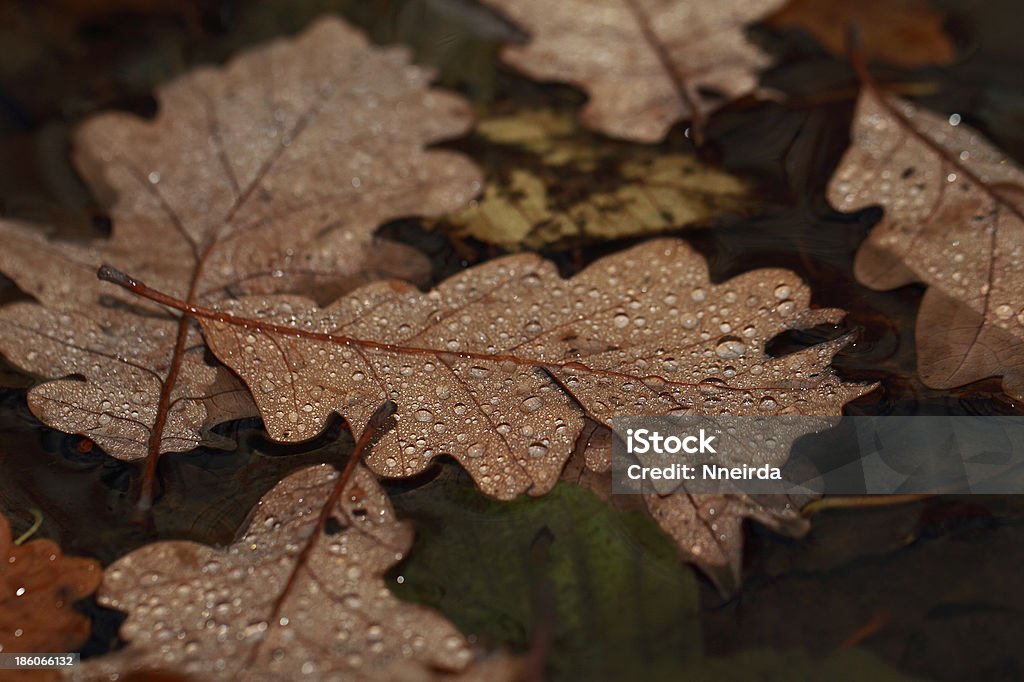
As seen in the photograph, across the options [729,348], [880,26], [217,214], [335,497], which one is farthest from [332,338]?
[880,26]

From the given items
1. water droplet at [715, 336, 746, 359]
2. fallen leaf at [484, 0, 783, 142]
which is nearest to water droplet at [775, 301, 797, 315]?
water droplet at [715, 336, 746, 359]

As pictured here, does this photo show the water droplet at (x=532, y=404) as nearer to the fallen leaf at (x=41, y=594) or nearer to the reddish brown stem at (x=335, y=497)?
the reddish brown stem at (x=335, y=497)

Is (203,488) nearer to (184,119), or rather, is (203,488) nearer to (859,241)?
(184,119)

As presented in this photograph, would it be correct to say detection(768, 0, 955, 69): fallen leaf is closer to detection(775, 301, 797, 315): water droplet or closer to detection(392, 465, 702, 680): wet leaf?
detection(775, 301, 797, 315): water droplet

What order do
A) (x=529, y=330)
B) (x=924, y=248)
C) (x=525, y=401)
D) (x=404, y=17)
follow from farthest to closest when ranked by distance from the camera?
(x=404, y=17), (x=924, y=248), (x=529, y=330), (x=525, y=401)

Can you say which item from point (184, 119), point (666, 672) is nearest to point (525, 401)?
point (666, 672)
